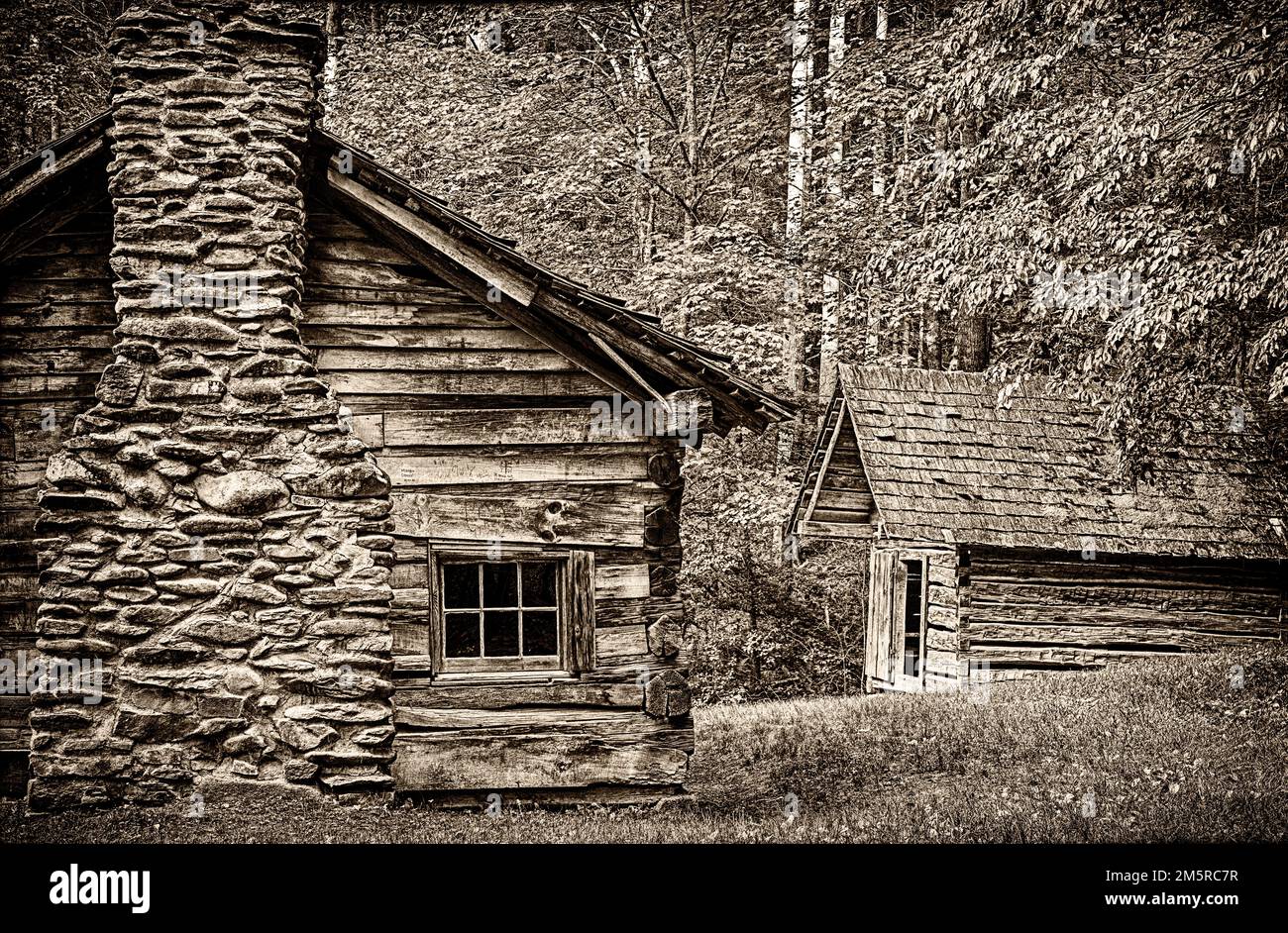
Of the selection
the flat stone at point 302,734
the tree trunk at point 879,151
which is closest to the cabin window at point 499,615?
the flat stone at point 302,734

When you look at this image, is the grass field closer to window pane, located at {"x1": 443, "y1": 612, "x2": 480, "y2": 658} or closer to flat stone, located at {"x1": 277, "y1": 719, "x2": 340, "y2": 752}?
flat stone, located at {"x1": 277, "y1": 719, "x2": 340, "y2": 752}

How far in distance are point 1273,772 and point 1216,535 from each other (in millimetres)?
4894

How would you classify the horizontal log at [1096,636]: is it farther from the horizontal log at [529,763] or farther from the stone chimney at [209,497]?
the stone chimney at [209,497]

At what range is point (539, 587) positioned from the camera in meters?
9.74

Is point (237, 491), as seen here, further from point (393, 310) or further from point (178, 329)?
point (393, 310)

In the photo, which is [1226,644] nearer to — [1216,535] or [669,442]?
[1216,535]

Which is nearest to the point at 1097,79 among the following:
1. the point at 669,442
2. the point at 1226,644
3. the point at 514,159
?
the point at 669,442

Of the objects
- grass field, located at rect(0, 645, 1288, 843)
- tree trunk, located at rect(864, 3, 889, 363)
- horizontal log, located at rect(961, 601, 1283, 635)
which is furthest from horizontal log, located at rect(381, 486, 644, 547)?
tree trunk, located at rect(864, 3, 889, 363)

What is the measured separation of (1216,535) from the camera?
34.8 feet

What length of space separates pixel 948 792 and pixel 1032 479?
5.14m

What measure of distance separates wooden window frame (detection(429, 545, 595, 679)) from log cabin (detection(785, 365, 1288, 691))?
4760mm

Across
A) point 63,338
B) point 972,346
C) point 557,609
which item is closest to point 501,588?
point 557,609

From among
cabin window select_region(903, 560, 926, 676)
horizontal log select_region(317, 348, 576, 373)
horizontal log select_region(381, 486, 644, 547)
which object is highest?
horizontal log select_region(317, 348, 576, 373)

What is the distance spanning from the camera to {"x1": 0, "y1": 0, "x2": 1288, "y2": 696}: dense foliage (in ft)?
23.5
